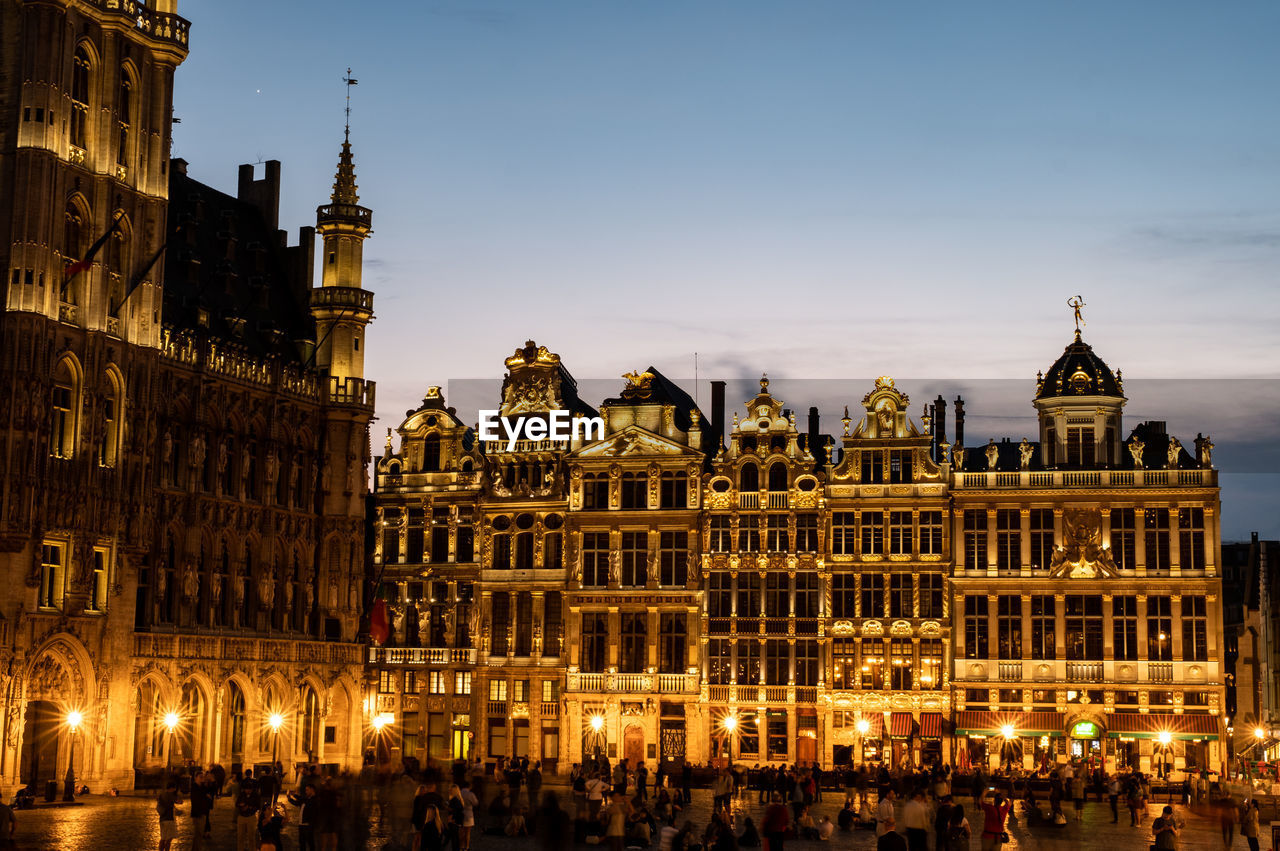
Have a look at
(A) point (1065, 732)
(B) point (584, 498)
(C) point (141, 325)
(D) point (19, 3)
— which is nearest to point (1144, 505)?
(A) point (1065, 732)

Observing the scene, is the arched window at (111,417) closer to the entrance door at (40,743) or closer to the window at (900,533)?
the entrance door at (40,743)

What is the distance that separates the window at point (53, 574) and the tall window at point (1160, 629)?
37107 mm

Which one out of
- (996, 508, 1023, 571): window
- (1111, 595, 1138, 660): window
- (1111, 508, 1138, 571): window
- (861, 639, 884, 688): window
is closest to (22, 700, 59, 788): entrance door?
(861, 639, 884, 688): window

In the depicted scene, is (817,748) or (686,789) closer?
(686,789)

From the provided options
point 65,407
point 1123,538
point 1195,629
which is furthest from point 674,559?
point 65,407

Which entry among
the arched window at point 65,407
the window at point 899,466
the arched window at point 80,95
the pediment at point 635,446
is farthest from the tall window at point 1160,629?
the arched window at point 80,95

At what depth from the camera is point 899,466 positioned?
65938 millimetres

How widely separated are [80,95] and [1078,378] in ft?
118

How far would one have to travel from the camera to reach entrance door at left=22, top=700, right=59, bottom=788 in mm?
48062

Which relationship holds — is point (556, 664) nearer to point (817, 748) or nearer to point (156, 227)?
point (817, 748)

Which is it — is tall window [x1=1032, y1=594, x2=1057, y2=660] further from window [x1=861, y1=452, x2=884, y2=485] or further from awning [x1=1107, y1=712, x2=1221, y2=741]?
A: window [x1=861, y1=452, x2=884, y2=485]

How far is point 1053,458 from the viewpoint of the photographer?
65125 millimetres

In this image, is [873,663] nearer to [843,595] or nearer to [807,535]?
[843,595]

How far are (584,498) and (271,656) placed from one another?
15.1 m
